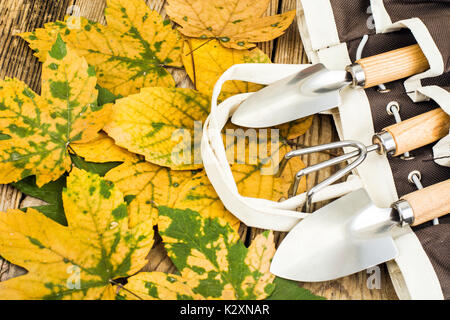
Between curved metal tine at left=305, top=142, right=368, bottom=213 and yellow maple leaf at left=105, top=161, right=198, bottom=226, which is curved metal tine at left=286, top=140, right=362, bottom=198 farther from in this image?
yellow maple leaf at left=105, top=161, right=198, bottom=226

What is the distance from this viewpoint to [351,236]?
39cm

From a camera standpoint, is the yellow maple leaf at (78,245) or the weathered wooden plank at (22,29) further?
the weathered wooden plank at (22,29)

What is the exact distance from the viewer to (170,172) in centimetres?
45

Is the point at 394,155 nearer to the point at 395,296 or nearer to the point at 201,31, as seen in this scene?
the point at 395,296

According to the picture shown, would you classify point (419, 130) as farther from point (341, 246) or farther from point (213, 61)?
point (213, 61)

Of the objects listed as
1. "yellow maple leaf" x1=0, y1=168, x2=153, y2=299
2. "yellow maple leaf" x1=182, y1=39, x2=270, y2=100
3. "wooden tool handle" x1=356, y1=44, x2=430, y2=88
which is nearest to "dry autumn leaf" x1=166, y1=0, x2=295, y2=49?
"yellow maple leaf" x1=182, y1=39, x2=270, y2=100

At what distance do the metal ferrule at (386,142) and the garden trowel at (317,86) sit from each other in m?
0.06

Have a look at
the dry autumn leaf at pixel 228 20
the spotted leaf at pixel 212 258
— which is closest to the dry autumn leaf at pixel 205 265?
the spotted leaf at pixel 212 258

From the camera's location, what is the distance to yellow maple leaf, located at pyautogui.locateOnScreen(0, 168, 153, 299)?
0.38 meters

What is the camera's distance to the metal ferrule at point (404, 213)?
0.38m

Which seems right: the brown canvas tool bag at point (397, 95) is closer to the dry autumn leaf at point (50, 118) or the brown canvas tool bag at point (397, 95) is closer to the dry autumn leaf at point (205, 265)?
the dry autumn leaf at point (205, 265)

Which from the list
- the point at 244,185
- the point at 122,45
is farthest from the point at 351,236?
the point at 122,45

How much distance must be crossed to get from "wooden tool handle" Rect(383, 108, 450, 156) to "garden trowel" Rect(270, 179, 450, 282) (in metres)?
0.05
